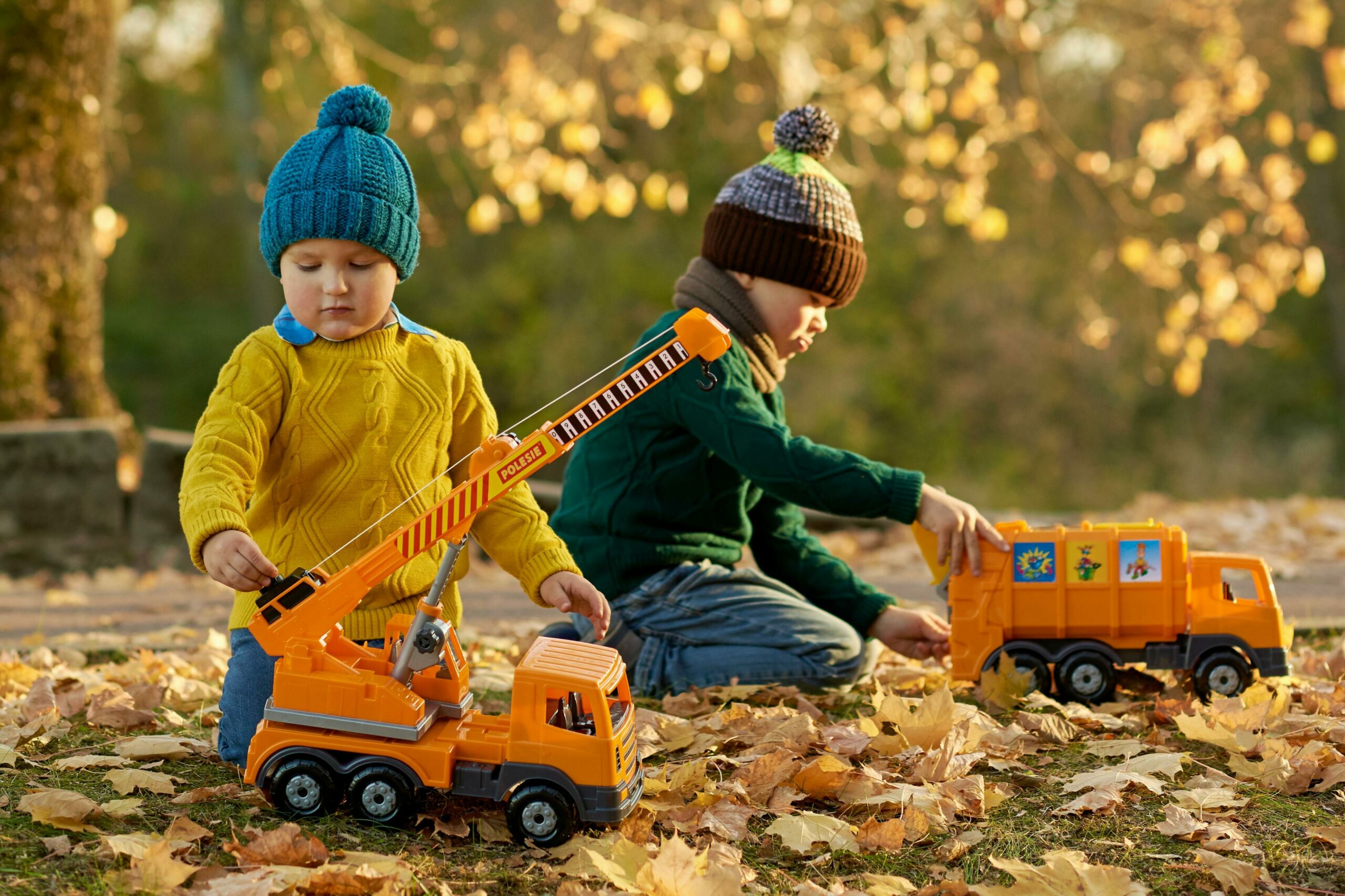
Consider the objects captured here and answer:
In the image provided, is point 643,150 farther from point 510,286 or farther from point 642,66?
point 642,66

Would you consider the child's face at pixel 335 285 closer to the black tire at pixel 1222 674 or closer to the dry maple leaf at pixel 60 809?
the dry maple leaf at pixel 60 809

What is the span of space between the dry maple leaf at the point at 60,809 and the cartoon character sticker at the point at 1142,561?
2421 mm

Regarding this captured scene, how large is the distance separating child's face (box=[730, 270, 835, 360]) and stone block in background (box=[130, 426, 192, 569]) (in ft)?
14.3

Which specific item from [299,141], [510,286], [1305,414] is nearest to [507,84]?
[510,286]

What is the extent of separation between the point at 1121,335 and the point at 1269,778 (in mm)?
12838

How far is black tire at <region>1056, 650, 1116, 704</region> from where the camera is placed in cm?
336

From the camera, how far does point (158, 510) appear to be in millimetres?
7070

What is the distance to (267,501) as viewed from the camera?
2768 mm

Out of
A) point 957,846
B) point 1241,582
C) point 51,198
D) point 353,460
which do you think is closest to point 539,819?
point 957,846

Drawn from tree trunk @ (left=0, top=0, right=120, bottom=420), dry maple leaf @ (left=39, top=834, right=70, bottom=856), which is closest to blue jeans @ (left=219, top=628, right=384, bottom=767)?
dry maple leaf @ (left=39, top=834, right=70, bottom=856)

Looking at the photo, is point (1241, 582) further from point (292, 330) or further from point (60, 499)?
point (60, 499)

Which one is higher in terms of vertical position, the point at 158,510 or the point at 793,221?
the point at 793,221

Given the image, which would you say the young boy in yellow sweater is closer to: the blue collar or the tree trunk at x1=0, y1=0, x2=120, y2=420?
the blue collar

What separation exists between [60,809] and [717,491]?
1.91 metres
